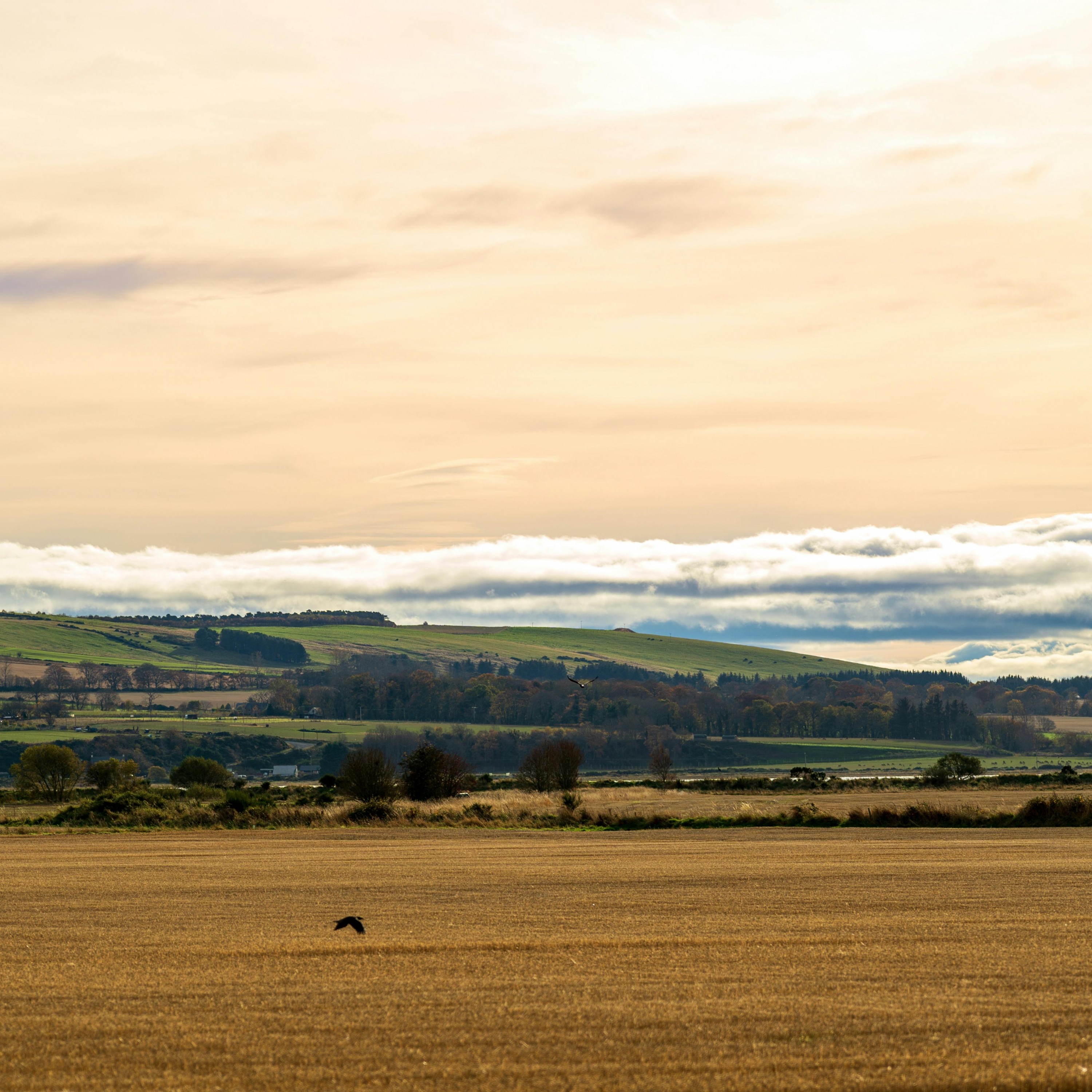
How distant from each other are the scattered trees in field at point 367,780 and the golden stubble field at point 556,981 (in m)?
66.2

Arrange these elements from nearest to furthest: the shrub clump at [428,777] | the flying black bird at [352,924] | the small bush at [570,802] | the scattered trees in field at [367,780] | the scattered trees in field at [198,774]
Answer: the flying black bird at [352,924], the small bush at [570,802], the scattered trees in field at [367,780], the shrub clump at [428,777], the scattered trees in field at [198,774]

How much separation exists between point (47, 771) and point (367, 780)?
53949 millimetres

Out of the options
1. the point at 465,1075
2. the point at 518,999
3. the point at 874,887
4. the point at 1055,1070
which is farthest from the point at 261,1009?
the point at 874,887

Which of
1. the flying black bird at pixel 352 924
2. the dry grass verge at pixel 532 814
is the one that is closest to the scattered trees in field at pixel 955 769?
the dry grass verge at pixel 532 814

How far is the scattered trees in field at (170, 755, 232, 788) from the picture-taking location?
16050cm

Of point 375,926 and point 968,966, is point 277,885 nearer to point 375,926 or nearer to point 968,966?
point 375,926

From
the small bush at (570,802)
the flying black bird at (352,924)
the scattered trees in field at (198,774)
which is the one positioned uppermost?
the flying black bird at (352,924)

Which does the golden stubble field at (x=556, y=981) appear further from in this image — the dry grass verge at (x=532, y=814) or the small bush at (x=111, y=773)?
the small bush at (x=111, y=773)

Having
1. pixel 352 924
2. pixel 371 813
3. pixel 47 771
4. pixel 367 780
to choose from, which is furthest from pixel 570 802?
pixel 47 771

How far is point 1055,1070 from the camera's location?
14.8m

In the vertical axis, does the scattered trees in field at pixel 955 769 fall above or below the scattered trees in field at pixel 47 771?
above

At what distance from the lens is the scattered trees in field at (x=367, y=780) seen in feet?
367

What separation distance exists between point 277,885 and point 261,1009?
80.6ft

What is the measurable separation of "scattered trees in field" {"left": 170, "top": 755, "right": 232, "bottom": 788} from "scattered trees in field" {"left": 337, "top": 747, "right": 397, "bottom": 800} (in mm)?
50018
